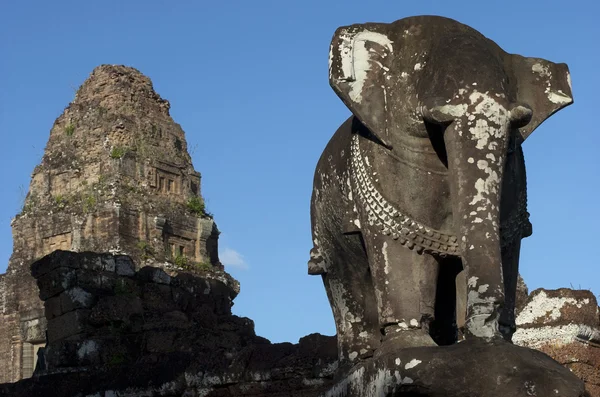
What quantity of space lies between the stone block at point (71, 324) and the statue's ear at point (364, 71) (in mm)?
5617

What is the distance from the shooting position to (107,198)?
116ft

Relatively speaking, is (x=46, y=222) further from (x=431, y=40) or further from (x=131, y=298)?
(x=431, y=40)

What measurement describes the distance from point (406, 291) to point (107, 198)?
102 ft

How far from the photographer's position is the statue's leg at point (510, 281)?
488cm

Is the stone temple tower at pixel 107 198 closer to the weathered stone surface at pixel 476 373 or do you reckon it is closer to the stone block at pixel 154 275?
the stone block at pixel 154 275

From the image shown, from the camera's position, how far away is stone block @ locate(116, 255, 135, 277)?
10688 mm

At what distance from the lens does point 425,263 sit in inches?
191

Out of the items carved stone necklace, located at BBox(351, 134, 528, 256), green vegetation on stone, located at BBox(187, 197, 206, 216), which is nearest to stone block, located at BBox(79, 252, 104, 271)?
carved stone necklace, located at BBox(351, 134, 528, 256)

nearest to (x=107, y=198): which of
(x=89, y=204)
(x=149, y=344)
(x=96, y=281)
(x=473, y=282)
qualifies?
(x=89, y=204)

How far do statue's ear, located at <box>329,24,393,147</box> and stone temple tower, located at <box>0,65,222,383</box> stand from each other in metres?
28.9

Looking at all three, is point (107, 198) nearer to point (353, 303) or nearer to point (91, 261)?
point (91, 261)

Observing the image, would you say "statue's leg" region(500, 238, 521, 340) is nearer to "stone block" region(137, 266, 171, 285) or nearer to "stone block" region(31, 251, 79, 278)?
"stone block" region(31, 251, 79, 278)

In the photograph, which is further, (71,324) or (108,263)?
(108,263)

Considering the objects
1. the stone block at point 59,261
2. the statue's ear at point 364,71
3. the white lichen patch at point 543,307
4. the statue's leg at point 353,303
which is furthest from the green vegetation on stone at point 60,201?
the statue's ear at point 364,71
